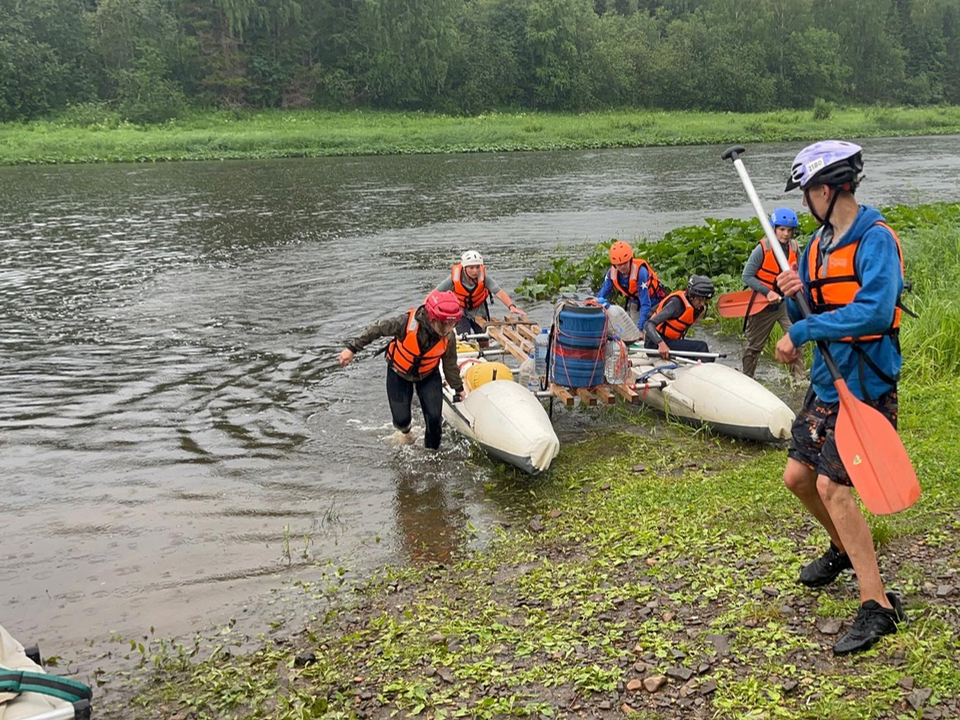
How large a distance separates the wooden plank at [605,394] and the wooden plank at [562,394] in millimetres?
260

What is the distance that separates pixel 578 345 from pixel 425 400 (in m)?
1.51

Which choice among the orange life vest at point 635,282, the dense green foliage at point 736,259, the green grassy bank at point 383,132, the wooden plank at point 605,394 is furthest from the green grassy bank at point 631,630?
the green grassy bank at point 383,132

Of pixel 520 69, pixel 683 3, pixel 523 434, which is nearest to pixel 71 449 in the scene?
pixel 523 434

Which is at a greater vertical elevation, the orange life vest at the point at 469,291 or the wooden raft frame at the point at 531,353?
the orange life vest at the point at 469,291

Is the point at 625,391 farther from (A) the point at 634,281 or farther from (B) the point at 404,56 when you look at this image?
(B) the point at 404,56

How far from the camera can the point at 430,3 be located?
67562mm

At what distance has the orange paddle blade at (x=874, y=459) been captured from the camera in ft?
13.2

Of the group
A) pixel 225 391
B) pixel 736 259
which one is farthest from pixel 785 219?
pixel 225 391

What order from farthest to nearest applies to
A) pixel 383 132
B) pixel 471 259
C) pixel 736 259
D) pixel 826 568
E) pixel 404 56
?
pixel 404 56 → pixel 383 132 → pixel 736 259 → pixel 471 259 → pixel 826 568

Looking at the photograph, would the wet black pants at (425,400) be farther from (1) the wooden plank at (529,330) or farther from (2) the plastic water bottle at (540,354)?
(1) the wooden plank at (529,330)

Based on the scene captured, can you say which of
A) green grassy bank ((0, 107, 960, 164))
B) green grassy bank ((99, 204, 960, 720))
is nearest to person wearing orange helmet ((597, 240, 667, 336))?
green grassy bank ((99, 204, 960, 720))

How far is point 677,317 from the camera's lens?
9.52m

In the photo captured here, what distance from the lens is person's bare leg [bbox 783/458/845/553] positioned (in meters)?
4.48

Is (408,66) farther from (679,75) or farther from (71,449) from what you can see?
(71,449)
